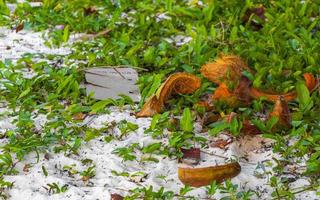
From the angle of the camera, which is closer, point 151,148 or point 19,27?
point 151,148

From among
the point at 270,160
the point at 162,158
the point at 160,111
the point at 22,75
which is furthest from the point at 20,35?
the point at 270,160

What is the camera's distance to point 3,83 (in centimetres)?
407

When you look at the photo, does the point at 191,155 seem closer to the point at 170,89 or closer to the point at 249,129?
the point at 249,129

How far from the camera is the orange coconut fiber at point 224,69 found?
3912 millimetres

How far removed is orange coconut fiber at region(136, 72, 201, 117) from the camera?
3805 mm

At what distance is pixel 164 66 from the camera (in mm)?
4297

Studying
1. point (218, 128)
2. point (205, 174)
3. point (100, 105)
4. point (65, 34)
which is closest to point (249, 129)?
point (218, 128)

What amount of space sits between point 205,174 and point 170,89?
2.41 ft

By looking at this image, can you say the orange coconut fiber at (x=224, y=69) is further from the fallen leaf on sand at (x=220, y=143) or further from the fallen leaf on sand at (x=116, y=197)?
the fallen leaf on sand at (x=116, y=197)

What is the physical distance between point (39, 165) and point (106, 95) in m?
0.71

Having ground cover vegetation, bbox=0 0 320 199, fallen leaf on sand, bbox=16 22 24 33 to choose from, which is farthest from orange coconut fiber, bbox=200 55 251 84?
fallen leaf on sand, bbox=16 22 24 33

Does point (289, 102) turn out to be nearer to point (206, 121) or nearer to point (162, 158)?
point (206, 121)

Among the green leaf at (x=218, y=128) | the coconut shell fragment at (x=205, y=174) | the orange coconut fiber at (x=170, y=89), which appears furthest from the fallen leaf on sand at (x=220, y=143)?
the orange coconut fiber at (x=170, y=89)

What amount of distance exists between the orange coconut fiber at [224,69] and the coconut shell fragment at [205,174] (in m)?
0.71
